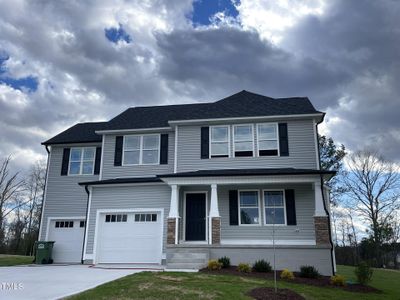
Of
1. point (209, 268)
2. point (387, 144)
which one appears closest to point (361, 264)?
point (209, 268)

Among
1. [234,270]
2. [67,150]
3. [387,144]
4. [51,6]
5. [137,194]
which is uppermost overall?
[51,6]

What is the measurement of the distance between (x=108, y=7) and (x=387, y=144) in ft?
86.6

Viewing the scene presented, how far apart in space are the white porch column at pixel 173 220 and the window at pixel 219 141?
9.63ft

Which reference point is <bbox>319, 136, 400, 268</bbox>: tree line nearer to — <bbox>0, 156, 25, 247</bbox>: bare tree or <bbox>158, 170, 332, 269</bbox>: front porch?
<bbox>158, 170, 332, 269</bbox>: front porch

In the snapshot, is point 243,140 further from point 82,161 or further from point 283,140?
point 82,161

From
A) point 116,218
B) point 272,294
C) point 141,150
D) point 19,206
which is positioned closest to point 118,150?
point 141,150

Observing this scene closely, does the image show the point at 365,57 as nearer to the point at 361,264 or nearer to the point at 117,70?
the point at 361,264

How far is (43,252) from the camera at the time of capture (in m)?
16.4

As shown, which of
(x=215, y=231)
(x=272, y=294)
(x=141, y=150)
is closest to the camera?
(x=272, y=294)

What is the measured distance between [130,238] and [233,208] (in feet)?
15.9

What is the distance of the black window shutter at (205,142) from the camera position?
52.9ft

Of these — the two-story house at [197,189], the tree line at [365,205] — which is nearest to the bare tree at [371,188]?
the tree line at [365,205]

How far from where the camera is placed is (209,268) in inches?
468

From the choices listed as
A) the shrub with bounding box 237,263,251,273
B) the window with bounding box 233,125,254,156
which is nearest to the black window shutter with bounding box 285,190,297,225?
the window with bounding box 233,125,254,156
